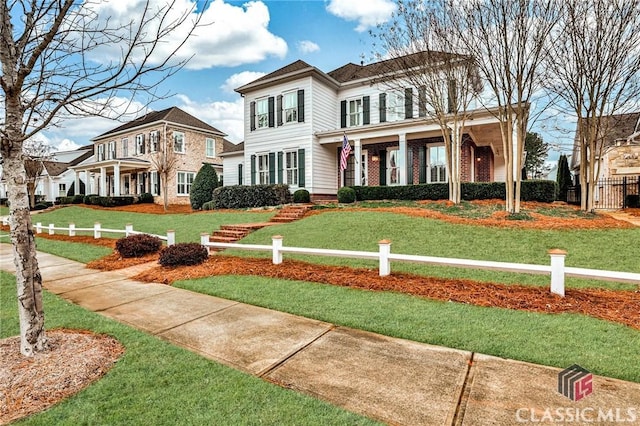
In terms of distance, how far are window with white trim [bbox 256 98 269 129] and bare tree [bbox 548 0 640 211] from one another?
14.3m

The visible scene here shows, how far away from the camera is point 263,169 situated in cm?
2014

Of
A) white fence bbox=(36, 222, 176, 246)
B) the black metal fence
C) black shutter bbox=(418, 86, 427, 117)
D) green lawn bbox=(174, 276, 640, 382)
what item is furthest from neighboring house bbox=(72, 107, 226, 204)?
the black metal fence

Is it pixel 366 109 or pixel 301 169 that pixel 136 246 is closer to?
pixel 301 169

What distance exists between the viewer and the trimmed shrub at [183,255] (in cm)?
782

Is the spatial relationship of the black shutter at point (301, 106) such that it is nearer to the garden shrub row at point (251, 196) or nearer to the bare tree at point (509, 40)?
the garden shrub row at point (251, 196)

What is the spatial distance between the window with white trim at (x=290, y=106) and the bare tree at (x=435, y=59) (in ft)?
20.9

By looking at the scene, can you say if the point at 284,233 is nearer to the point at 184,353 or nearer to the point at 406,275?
the point at 406,275

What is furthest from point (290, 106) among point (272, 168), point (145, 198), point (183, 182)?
point (145, 198)

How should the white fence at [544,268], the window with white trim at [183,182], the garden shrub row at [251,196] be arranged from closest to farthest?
the white fence at [544,268] → the garden shrub row at [251,196] → the window with white trim at [183,182]

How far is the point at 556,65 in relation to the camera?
11883mm

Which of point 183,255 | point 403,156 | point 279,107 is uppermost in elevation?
point 279,107

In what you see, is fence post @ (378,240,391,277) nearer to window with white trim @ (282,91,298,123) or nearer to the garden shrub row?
the garden shrub row

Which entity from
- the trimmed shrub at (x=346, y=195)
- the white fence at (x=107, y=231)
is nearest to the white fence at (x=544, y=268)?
the white fence at (x=107, y=231)

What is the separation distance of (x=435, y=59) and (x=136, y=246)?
12.8 m
